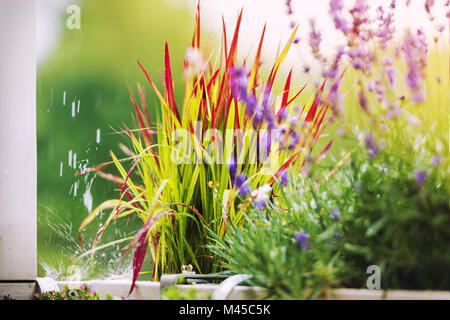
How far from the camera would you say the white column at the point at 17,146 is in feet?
5.23

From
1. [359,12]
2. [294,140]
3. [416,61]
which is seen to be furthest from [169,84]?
[416,61]

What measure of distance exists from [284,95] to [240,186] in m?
0.58

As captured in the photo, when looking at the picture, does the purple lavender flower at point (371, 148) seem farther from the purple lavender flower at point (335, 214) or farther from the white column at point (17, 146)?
the white column at point (17, 146)

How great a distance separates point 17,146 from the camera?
5.33ft

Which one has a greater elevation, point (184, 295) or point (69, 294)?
point (184, 295)

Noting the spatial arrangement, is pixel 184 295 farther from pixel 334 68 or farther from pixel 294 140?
pixel 334 68

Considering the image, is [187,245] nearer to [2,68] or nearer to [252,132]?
[252,132]

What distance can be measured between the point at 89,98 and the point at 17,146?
47.3 inches

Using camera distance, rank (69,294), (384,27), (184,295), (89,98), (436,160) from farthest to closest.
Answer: (89,98)
(69,294)
(384,27)
(184,295)
(436,160)

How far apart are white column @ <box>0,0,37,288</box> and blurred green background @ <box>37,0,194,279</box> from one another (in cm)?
67

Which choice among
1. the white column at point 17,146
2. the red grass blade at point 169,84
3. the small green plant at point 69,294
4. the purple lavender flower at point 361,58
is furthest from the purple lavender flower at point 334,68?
the white column at point 17,146

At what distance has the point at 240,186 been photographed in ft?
4.49
